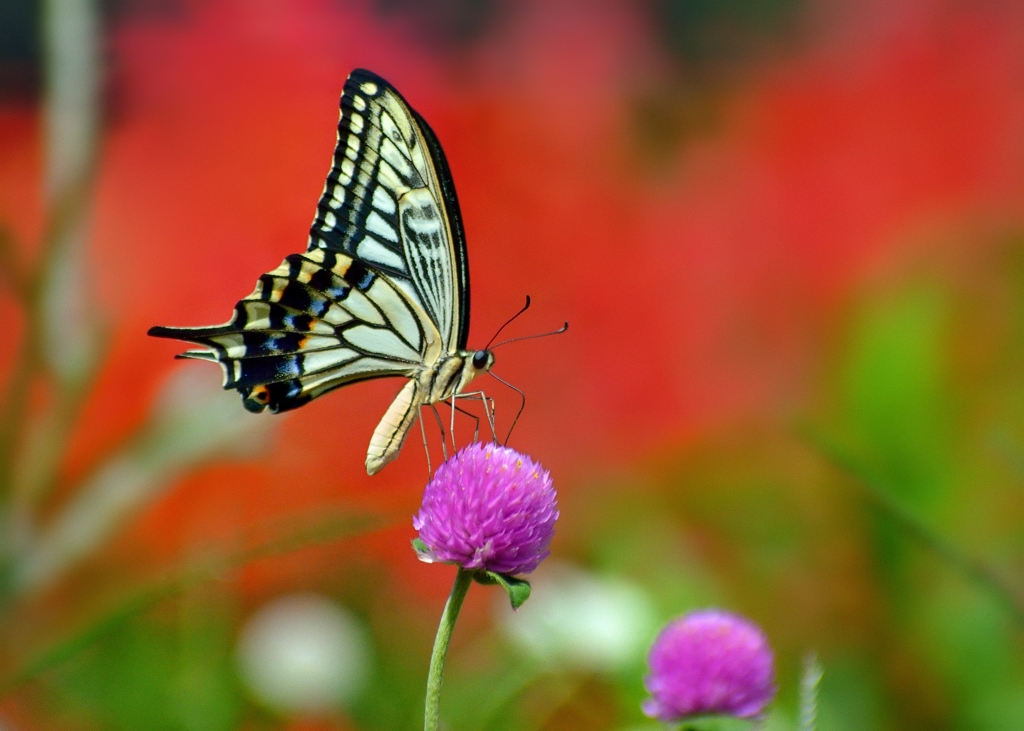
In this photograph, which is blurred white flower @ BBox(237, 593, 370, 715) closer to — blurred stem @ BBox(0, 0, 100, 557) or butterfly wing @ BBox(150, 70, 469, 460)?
blurred stem @ BBox(0, 0, 100, 557)

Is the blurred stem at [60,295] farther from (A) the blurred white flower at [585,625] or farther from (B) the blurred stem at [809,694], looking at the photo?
(B) the blurred stem at [809,694]

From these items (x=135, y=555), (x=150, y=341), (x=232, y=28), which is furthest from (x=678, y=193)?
(x=135, y=555)

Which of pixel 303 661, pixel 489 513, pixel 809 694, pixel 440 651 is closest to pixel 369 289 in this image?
pixel 489 513

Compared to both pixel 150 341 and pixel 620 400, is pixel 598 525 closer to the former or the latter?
pixel 620 400

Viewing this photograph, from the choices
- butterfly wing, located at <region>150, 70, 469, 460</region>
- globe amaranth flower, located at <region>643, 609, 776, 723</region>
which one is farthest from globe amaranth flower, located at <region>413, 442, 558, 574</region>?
butterfly wing, located at <region>150, 70, 469, 460</region>

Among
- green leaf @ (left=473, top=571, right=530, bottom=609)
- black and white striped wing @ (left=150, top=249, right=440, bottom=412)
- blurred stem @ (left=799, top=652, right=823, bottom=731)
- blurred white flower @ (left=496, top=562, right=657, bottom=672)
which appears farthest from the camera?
blurred white flower @ (left=496, top=562, right=657, bottom=672)

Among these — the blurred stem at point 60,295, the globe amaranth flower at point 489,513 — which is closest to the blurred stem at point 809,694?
the globe amaranth flower at point 489,513
